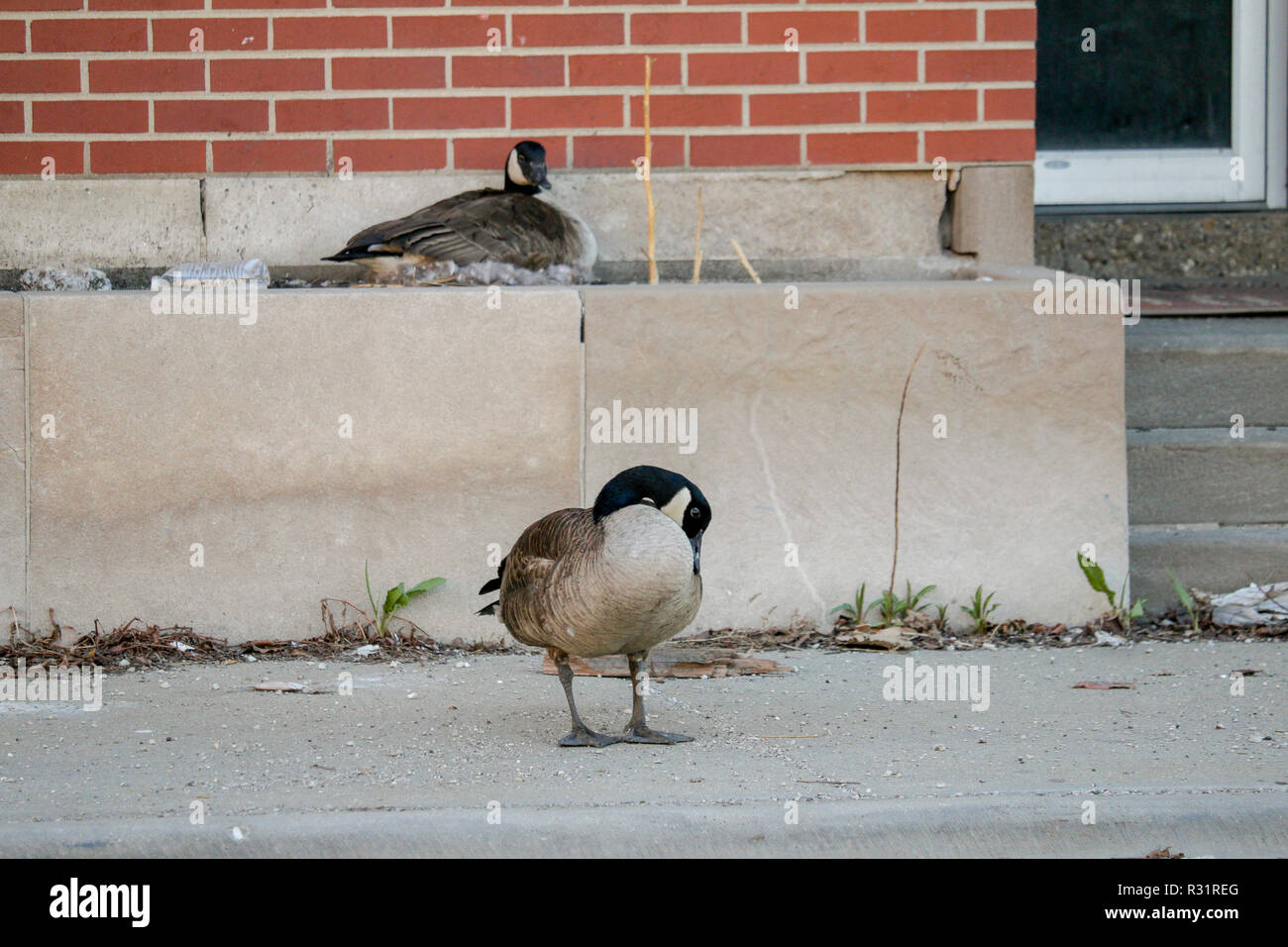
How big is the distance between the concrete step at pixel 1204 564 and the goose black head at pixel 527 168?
2970 mm

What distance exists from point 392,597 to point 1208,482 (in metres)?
3.53

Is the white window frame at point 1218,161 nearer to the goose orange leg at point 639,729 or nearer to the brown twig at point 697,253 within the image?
the brown twig at point 697,253

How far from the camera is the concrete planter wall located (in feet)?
19.8

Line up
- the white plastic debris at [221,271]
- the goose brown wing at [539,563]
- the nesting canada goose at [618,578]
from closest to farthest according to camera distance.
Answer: the nesting canada goose at [618,578]
the goose brown wing at [539,563]
the white plastic debris at [221,271]

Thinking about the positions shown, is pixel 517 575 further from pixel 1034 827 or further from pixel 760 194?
pixel 760 194

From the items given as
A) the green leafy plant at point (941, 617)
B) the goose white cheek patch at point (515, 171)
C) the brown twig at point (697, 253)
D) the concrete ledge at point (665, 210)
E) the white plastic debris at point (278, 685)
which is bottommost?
the white plastic debris at point (278, 685)

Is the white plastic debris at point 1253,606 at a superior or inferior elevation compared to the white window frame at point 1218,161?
inferior

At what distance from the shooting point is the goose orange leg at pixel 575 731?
473 centimetres

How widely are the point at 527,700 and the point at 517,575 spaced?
72 cm

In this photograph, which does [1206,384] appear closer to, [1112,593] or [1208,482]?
[1208,482]

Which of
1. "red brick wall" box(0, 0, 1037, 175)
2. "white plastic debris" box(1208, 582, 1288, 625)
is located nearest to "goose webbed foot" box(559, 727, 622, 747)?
"white plastic debris" box(1208, 582, 1288, 625)

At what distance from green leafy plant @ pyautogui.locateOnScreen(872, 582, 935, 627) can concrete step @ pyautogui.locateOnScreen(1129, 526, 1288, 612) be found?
97cm

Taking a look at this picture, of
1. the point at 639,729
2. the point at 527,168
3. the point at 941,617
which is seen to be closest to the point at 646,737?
the point at 639,729

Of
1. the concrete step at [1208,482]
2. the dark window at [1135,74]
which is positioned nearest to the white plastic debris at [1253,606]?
the concrete step at [1208,482]
